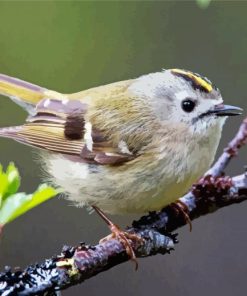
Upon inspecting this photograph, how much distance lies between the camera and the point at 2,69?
340cm

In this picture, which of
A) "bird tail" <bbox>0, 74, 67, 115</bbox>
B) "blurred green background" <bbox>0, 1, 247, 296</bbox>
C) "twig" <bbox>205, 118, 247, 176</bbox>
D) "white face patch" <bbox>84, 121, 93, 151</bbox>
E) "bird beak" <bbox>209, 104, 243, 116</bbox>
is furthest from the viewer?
"blurred green background" <bbox>0, 1, 247, 296</bbox>

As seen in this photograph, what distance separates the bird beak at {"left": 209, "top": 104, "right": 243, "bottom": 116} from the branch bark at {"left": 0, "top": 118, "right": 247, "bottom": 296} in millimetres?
148

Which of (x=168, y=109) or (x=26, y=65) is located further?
(x=26, y=65)

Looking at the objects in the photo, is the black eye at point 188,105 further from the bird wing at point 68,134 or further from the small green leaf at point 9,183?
the small green leaf at point 9,183

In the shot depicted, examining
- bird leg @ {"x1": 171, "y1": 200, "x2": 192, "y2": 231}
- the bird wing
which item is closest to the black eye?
the bird wing

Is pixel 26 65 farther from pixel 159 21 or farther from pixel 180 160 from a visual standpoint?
pixel 180 160

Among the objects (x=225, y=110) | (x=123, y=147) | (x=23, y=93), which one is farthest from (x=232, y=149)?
(x=23, y=93)

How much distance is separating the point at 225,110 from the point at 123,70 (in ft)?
5.58

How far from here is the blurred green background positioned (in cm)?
328

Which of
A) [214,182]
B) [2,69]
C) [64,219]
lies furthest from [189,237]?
[214,182]

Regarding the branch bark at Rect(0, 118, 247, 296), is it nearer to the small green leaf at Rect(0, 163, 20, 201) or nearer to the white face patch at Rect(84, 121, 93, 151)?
the small green leaf at Rect(0, 163, 20, 201)

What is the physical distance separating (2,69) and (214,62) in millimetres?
1150

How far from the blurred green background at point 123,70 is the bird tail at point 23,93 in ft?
2.05

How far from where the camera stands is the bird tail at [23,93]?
8.25 ft
